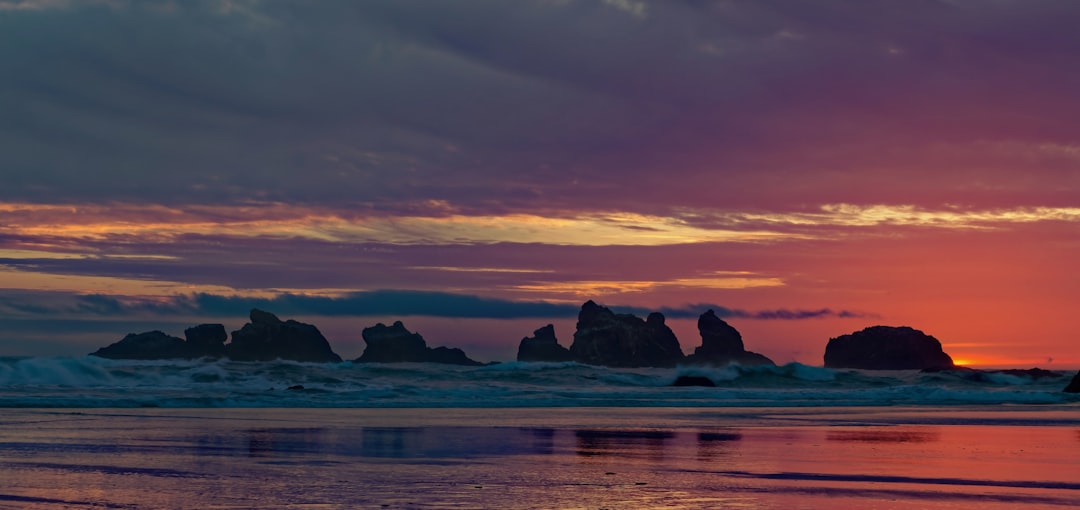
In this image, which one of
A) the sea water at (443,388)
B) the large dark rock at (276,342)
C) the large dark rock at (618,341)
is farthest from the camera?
the large dark rock at (618,341)

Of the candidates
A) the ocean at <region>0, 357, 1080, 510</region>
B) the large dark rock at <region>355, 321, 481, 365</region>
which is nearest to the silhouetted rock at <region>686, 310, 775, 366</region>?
the large dark rock at <region>355, 321, 481, 365</region>

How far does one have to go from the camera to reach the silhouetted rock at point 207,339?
95.1 metres

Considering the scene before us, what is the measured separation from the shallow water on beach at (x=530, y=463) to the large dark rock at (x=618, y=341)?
269 feet

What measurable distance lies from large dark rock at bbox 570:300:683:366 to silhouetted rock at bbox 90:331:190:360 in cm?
3929

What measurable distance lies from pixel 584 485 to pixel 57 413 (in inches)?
839

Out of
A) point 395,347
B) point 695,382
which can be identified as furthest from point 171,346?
point 695,382

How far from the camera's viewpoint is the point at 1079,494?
1302cm

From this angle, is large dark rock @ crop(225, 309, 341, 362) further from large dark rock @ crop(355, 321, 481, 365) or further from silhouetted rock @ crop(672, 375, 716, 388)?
silhouetted rock @ crop(672, 375, 716, 388)

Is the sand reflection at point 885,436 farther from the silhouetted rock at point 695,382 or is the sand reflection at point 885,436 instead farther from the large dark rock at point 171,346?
the large dark rock at point 171,346

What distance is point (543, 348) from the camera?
372 feet

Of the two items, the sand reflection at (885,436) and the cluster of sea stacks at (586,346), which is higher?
the cluster of sea stacks at (586,346)

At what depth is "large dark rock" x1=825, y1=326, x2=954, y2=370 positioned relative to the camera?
11350 centimetres

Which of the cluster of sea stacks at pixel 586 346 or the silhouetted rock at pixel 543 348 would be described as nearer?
the cluster of sea stacks at pixel 586 346

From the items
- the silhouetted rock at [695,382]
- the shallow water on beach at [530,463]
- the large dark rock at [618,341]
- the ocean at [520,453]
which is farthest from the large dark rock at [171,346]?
the shallow water on beach at [530,463]
